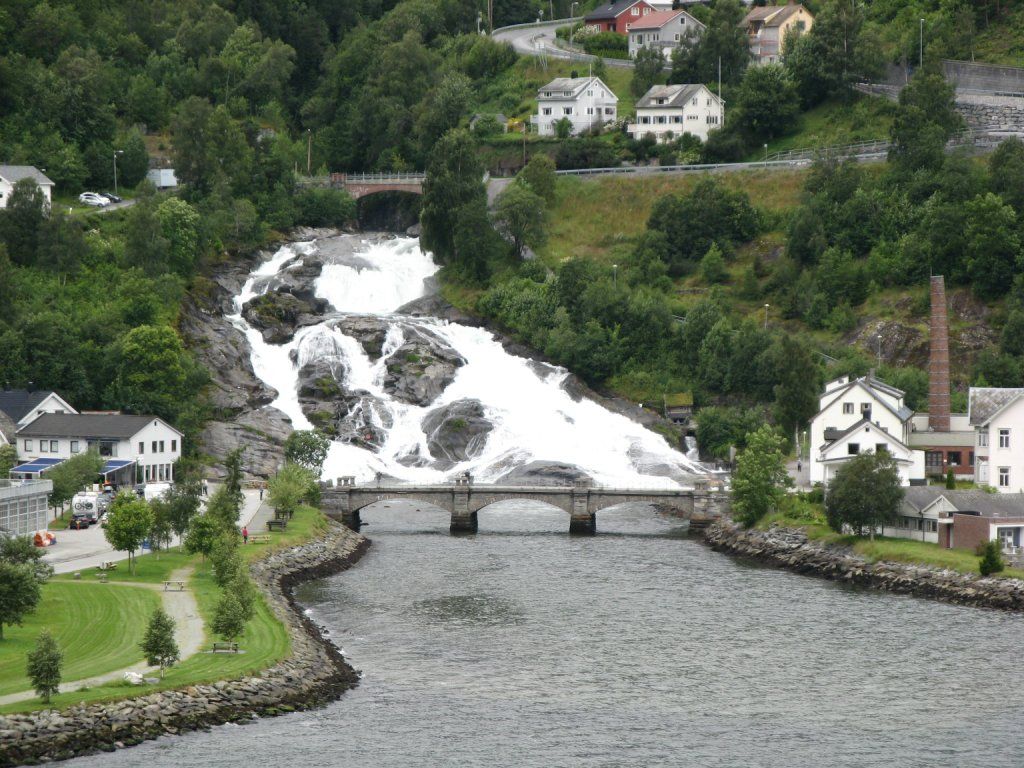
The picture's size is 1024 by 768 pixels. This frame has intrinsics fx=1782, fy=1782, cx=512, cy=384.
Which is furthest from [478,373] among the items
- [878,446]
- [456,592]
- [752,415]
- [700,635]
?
[700,635]

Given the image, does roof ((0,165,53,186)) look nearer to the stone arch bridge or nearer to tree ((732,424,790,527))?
the stone arch bridge

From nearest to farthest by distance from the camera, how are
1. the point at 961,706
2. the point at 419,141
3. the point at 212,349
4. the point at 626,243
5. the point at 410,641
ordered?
the point at 961,706
the point at 410,641
the point at 212,349
the point at 626,243
the point at 419,141

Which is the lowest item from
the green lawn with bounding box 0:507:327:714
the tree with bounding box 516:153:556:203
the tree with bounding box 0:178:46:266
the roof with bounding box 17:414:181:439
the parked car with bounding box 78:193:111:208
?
the green lawn with bounding box 0:507:327:714

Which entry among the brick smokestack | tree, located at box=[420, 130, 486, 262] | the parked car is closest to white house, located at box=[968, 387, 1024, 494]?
the brick smokestack

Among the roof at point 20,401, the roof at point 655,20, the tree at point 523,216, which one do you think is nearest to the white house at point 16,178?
the roof at point 20,401

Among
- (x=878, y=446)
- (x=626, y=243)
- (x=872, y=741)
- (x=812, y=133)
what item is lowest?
(x=872, y=741)

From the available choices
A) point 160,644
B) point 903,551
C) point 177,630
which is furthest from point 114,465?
point 903,551

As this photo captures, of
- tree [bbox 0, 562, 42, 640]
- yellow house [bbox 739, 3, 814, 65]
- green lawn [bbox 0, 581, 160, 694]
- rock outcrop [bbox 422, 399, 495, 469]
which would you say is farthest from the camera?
yellow house [bbox 739, 3, 814, 65]

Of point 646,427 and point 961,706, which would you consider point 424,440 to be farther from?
point 961,706
